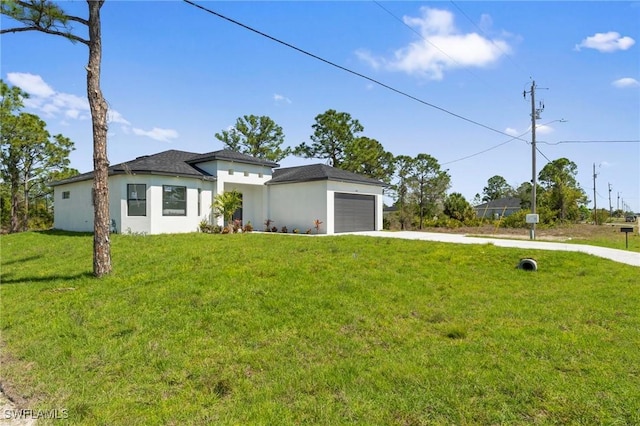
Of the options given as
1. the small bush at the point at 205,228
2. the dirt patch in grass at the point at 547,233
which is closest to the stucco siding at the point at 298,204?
the small bush at the point at 205,228

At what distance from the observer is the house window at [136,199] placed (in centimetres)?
1530

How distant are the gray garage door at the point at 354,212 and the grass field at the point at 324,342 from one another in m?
9.70

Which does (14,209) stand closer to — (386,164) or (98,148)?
(98,148)

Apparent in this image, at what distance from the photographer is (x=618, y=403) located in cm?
308

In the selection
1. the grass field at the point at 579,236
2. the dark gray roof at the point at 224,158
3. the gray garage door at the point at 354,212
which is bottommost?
the grass field at the point at 579,236

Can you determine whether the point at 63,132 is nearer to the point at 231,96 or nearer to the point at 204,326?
the point at 231,96

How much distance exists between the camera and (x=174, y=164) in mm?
16922

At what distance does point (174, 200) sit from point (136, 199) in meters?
1.54

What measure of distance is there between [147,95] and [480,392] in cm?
1224

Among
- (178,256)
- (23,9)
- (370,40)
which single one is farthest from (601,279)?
(23,9)

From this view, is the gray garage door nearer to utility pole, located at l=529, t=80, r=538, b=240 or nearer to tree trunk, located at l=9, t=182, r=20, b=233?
utility pole, located at l=529, t=80, r=538, b=240

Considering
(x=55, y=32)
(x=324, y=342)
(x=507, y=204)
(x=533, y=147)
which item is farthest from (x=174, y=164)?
(x=507, y=204)

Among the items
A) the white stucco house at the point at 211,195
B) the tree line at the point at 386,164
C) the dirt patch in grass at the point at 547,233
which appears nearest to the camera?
the white stucco house at the point at 211,195

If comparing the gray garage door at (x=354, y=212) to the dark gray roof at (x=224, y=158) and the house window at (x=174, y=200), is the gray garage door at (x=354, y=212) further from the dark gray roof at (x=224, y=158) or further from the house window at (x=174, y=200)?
the house window at (x=174, y=200)
